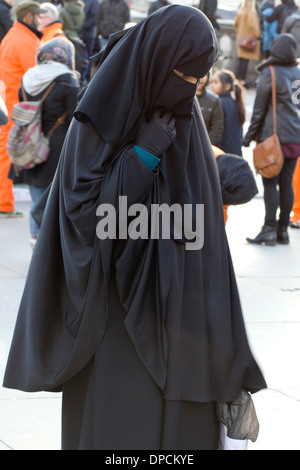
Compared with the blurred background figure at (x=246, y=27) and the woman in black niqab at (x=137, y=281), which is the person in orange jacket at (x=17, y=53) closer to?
the woman in black niqab at (x=137, y=281)

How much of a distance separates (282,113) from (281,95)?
0.18 m

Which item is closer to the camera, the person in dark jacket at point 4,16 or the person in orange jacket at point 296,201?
the person in orange jacket at point 296,201

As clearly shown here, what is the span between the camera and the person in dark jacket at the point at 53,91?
7.09m

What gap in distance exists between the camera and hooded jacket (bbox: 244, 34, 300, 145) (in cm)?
825

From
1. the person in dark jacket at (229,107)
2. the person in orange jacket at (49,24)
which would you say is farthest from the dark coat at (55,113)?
the person in orange jacket at (49,24)

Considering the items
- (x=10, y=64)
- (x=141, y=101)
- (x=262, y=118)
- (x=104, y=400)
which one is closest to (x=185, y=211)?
(x=141, y=101)

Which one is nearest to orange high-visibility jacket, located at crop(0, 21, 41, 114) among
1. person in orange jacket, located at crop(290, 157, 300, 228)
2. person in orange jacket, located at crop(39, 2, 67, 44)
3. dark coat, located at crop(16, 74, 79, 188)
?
person in orange jacket, located at crop(39, 2, 67, 44)

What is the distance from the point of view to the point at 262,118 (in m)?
8.43

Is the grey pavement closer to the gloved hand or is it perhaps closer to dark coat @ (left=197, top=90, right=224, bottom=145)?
dark coat @ (left=197, top=90, right=224, bottom=145)

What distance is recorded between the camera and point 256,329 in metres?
5.94

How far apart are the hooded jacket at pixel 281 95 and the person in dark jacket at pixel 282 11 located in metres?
9.31

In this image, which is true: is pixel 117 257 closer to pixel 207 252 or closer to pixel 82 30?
→ pixel 207 252

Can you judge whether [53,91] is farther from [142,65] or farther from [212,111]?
[142,65]

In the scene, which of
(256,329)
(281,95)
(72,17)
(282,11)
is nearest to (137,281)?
(256,329)
